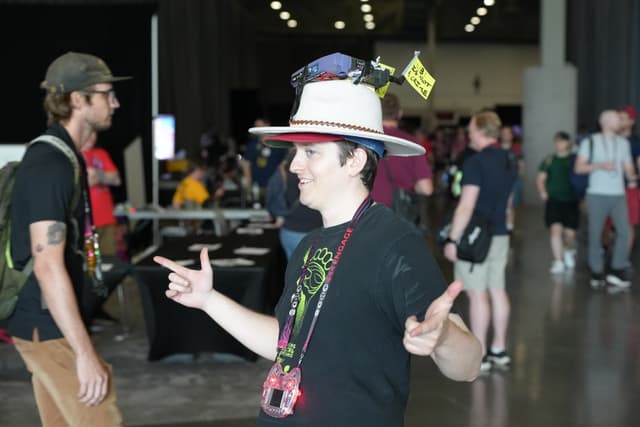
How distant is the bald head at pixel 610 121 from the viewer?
740cm

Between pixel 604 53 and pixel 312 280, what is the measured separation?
19763mm

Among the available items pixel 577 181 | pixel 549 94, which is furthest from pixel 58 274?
pixel 549 94

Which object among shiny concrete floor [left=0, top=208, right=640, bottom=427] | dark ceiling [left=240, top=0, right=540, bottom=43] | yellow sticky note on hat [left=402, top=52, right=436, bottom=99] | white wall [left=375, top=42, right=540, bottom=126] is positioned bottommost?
shiny concrete floor [left=0, top=208, right=640, bottom=427]

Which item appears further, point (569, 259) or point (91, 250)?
point (569, 259)

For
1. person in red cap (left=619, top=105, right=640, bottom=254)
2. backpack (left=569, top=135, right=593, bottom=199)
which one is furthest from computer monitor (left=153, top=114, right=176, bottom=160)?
person in red cap (left=619, top=105, right=640, bottom=254)

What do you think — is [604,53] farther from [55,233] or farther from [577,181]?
[55,233]

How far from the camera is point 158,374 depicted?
527 cm

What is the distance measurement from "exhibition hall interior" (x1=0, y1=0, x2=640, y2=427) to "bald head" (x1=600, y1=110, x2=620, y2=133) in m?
0.03

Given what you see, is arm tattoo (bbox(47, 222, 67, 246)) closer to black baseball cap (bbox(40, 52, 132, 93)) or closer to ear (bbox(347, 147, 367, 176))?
black baseball cap (bbox(40, 52, 132, 93))

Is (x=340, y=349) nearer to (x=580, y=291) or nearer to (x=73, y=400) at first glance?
(x=73, y=400)

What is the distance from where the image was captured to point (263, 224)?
26.2 feet

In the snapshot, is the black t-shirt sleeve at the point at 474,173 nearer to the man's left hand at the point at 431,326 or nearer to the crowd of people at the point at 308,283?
the crowd of people at the point at 308,283

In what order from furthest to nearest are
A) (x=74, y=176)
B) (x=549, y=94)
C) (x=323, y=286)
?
(x=549, y=94)
(x=74, y=176)
(x=323, y=286)

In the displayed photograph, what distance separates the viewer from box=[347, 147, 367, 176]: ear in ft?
5.99
